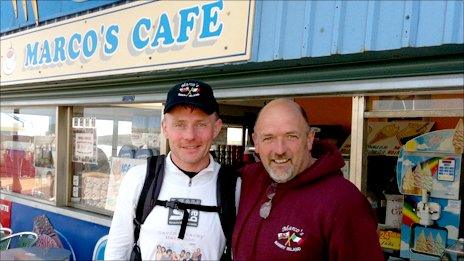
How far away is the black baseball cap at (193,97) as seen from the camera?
2.18 metres

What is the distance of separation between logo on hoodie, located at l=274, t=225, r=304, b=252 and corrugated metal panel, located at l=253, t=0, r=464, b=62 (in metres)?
1.24

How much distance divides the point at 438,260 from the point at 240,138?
8.99ft

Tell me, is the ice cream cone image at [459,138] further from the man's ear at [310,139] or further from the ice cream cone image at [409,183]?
the man's ear at [310,139]

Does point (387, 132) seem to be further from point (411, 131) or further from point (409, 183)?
point (409, 183)

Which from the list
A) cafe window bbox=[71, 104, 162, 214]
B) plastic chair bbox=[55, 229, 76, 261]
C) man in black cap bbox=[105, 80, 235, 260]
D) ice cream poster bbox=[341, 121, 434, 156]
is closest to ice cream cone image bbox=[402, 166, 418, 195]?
ice cream poster bbox=[341, 121, 434, 156]

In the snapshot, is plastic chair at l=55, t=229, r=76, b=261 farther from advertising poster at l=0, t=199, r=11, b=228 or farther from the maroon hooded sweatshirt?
the maroon hooded sweatshirt

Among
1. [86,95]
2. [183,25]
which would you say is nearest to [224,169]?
[183,25]

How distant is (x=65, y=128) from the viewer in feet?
19.6

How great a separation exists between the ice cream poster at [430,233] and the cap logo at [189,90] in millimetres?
2231

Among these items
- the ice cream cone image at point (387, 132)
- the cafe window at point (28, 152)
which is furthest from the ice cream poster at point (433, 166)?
the cafe window at point (28, 152)

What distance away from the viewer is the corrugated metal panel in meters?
2.43

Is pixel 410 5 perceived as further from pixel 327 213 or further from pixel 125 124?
pixel 125 124

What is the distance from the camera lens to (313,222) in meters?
1.93

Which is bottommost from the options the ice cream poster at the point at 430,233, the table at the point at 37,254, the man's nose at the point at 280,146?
the table at the point at 37,254
